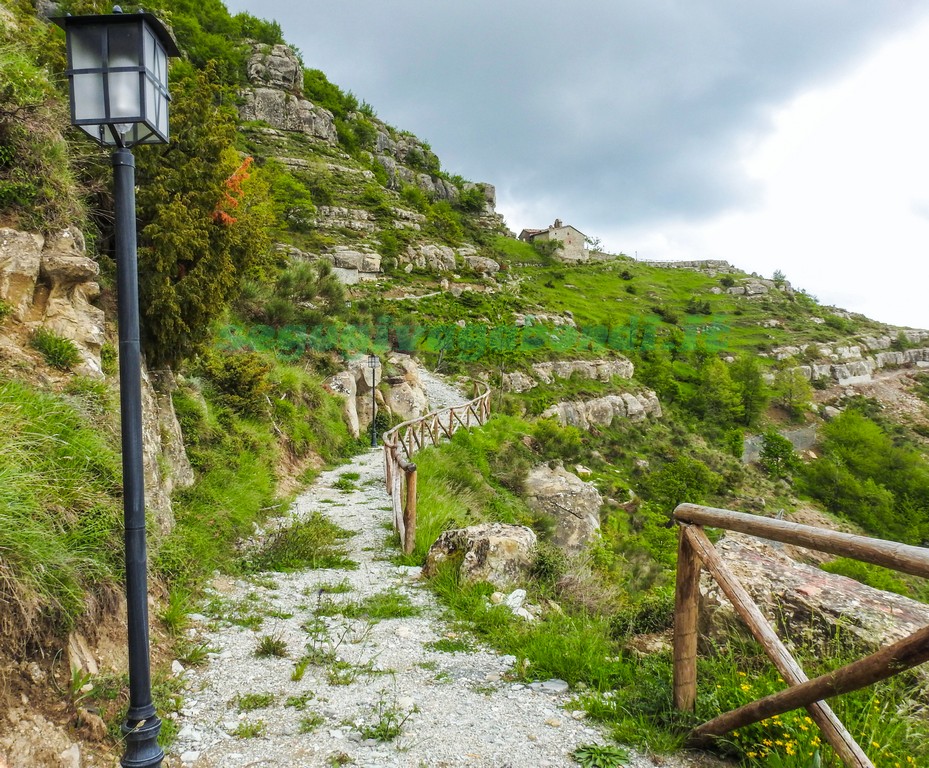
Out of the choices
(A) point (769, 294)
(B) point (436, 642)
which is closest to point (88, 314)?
(B) point (436, 642)

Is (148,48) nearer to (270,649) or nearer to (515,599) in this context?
(270,649)

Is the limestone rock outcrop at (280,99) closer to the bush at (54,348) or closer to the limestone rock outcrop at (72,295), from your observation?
the limestone rock outcrop at (72,295)

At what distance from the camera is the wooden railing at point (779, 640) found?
1.80 m

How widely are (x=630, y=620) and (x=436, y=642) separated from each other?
155cm

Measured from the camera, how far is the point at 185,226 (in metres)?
6.59

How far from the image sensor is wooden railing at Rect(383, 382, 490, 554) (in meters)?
6.66

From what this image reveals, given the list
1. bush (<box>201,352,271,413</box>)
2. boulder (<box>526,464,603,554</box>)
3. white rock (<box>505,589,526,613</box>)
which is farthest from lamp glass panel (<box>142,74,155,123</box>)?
boulder (<box>526,464,603,554</box>)

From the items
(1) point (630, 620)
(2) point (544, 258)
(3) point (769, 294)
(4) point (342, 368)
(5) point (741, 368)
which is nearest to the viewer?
(1) point (630, 620)

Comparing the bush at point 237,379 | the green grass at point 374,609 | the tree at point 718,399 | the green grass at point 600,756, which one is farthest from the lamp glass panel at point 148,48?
the tree at point 718,399

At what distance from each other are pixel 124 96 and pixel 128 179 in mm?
342

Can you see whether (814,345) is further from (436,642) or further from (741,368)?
(436,642)

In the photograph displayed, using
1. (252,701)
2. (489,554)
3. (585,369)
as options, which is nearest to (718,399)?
(585,369)

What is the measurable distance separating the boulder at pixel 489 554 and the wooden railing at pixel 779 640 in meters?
2.52

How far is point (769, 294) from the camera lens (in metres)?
89.0
